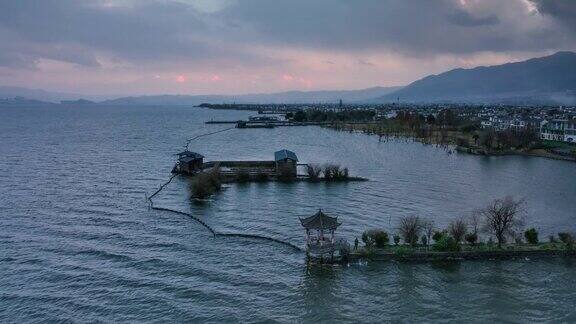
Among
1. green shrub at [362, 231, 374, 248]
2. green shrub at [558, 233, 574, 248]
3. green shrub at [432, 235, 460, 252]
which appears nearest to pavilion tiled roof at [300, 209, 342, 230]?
green shrub at [362, 231, 374, 248]

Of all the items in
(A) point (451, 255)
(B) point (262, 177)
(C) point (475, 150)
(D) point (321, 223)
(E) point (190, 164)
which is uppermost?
(D) point (321, 223)

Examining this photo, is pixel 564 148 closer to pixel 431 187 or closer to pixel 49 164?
pixel 431 187

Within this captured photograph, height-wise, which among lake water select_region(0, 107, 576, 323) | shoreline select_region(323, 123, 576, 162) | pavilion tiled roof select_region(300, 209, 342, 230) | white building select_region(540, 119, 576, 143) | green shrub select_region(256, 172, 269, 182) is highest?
white building select_region(540, 119, 576, 143)

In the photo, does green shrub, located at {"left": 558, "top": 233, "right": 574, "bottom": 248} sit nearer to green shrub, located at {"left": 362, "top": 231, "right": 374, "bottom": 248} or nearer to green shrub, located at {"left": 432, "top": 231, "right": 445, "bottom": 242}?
green shrub, located at {"left": 432, "top": 231, "right": 445, "bottom": 242}

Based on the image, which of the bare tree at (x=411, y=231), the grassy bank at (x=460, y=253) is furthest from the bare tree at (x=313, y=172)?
the grassy bank at (x=460, y=253)

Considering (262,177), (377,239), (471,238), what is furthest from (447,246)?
(262,177)

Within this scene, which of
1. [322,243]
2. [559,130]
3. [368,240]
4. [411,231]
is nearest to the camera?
[322,243]

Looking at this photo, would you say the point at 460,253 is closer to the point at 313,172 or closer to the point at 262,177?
the point at 313,172

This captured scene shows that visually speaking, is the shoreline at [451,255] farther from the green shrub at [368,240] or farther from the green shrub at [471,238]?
the green shrub at [471,238]

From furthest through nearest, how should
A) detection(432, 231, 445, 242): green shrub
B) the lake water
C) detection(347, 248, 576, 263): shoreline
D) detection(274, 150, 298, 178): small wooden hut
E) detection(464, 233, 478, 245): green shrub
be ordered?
detection(274, 150, 298, 178): small wooden hut
detection(464, 233, 478, 245): green shrub
detection(432, 231, 445, 242): green shrub
detection(347, 248, 576, 263): shoreline
the lake water

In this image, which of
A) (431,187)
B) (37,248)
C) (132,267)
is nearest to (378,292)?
(132,267)
